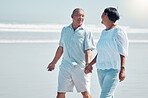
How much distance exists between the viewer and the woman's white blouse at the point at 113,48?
4117 mm

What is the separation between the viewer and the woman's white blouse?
4.12 m

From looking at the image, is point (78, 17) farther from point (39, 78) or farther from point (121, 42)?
point (39, 78)

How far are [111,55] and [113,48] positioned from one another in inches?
3.2

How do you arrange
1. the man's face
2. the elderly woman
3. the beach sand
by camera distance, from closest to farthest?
the elderly woman < the man's face < the beach sand

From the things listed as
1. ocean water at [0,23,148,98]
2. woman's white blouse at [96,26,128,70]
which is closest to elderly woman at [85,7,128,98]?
woman's white blouse at [96,26,128,70]

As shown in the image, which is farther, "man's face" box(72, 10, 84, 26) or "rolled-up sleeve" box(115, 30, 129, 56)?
"man's face" box(72, 10, 84, 26)

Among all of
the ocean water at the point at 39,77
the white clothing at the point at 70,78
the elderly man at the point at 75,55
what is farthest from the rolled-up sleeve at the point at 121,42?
the ocean water at the point at 39,77

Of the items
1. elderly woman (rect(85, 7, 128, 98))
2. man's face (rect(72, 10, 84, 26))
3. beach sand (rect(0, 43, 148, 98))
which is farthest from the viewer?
beach sand (rect(0, 43, 148, 98))

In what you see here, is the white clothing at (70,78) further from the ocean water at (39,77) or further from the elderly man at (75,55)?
the ocean water at (39,77)

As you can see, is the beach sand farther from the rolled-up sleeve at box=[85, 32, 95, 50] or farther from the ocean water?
the rolled-up sleeve at box=[85, 32, 95, 50]

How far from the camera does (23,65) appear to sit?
905cm

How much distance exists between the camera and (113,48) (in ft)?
13.6

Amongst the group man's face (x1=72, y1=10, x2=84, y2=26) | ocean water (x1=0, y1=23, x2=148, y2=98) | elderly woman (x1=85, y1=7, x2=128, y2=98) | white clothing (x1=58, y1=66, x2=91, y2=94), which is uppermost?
man's face (x1=72, y1=10, x2=84, y2=26)

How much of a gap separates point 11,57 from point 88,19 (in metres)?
19.7
